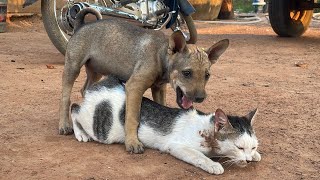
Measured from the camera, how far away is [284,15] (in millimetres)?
9758

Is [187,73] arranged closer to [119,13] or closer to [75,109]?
[75,109]

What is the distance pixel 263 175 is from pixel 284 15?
Answer: 22.8 feet

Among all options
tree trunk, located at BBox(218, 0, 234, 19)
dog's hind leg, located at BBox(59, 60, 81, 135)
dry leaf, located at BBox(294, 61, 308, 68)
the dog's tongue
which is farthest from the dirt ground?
tree trunk, located at BBox(218, 0, 234, 19)

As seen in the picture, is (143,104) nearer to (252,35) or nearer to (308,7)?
(308,7)

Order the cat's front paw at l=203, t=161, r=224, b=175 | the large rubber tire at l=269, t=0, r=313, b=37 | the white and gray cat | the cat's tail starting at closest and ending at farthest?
the cat's front paw at l=203, t=161, r=224, b=175 → the white and gray cat → the cat's tail → the large rubber tire at l=269, t=0, r=313, b=37

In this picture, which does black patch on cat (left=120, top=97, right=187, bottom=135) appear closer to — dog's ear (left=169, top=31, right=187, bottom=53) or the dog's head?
the dog's head

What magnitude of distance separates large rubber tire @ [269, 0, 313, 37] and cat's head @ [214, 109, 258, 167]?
264 inches

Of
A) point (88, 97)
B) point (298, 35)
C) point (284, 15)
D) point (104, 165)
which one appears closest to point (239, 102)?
point (88, 97)

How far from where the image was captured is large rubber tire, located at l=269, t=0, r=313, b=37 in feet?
31.9

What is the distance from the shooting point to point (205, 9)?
15500 millimetres

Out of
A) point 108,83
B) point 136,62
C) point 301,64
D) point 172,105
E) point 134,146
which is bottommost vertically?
point 301,64

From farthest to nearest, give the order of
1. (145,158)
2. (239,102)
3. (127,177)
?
(239,102) < (145,158) < (127,177)

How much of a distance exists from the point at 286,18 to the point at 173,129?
6794 millimetres

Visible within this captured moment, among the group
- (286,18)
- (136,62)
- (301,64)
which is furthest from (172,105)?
(286,18)
